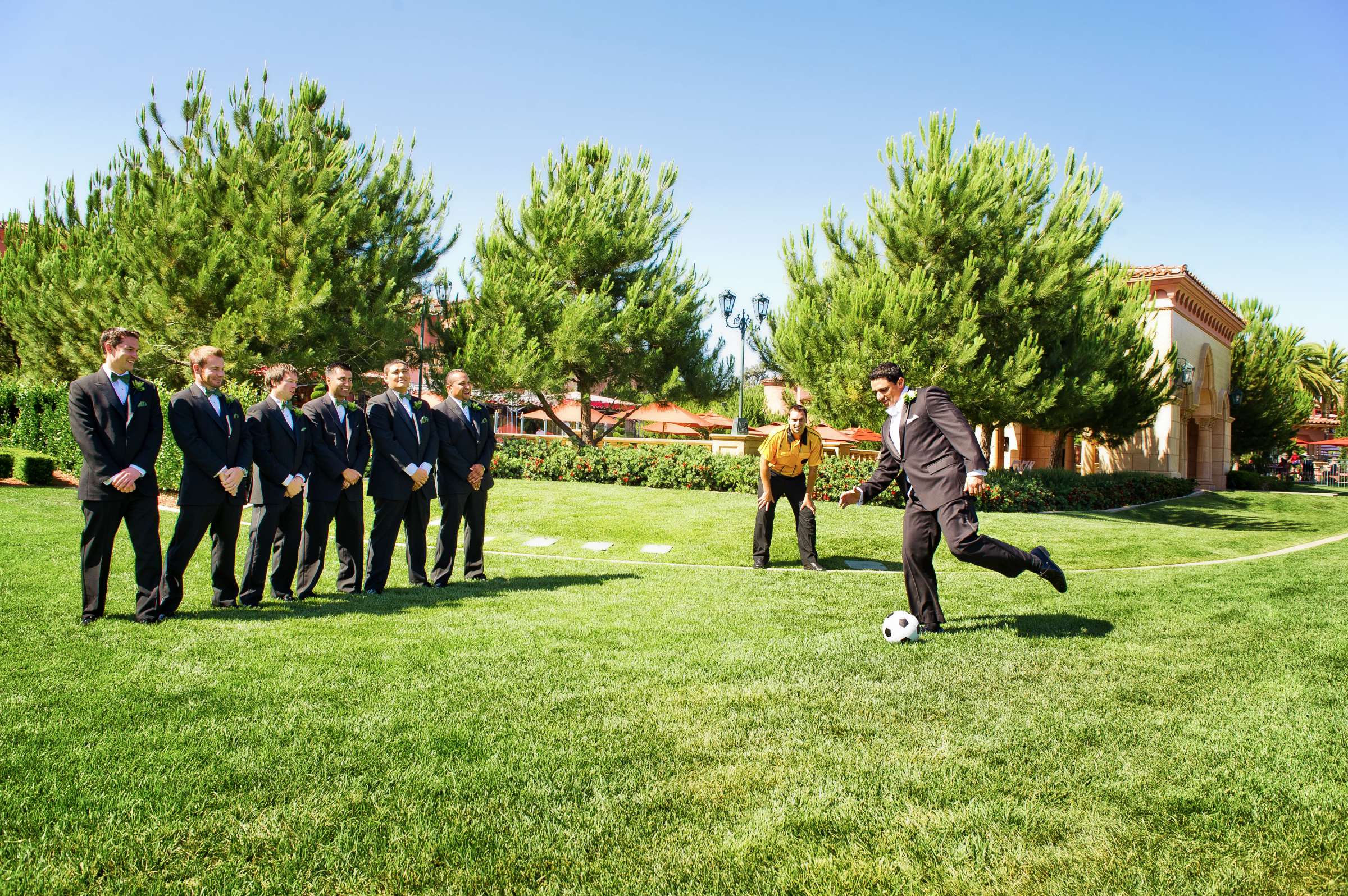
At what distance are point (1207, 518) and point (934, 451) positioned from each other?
1982cm

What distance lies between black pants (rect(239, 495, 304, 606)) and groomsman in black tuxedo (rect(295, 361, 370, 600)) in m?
0.13

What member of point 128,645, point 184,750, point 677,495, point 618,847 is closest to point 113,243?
point 677,495

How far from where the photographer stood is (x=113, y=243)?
889 inches

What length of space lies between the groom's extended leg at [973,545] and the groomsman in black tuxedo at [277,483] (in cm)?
529

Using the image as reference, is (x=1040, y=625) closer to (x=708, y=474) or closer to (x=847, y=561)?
(x=847, y=561)

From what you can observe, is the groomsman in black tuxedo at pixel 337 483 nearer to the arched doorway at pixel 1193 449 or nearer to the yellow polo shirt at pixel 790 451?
the yellow polo shirt at pixel 790 451

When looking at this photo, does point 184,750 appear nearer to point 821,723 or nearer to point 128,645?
point 128,645

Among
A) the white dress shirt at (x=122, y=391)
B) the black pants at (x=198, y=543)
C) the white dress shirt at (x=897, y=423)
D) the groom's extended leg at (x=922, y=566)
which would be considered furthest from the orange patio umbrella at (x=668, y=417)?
the white dress shirt at (x=122, y=391)

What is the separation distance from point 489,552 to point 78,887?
8.62 m

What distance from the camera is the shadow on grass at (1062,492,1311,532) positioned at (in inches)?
753

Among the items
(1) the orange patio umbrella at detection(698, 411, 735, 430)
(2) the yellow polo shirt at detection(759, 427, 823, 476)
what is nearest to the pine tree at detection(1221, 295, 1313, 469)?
(1) the orange patio umbrella at detection(698, 411, 735, 430)

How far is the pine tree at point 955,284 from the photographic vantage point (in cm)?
1764

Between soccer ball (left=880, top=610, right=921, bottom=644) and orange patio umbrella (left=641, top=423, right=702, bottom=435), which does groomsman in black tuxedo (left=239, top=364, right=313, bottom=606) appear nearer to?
soccer ball (left=880, top=610, right=921, bottom=644)

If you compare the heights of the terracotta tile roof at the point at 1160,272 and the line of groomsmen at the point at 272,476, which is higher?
the terracotta tile roof at the point at 1160,272
